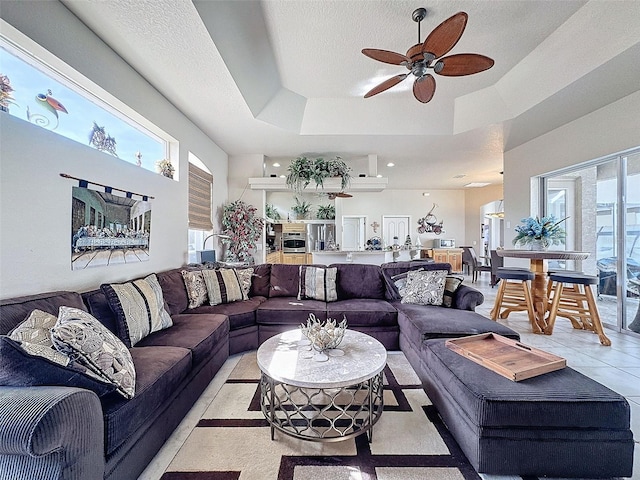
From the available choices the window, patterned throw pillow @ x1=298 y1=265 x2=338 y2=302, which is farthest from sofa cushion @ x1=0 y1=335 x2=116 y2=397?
patterned throw pillow @ x1=298 y1=265 x2=338 y2=302

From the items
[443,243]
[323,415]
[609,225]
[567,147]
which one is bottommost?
[323,415]

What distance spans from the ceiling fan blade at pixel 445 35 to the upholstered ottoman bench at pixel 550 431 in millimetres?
2168

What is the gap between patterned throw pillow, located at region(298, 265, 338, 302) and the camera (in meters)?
3.31

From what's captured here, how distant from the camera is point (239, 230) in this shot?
16.4ft

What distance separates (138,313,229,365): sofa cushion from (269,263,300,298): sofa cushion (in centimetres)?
90

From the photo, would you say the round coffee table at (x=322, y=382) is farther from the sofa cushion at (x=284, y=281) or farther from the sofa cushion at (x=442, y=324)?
the sofa cushion at (x=284, y=281)

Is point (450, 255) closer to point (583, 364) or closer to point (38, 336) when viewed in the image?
point (583, 364)

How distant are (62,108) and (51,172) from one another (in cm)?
59

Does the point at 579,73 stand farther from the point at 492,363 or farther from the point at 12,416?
the point at 12,416

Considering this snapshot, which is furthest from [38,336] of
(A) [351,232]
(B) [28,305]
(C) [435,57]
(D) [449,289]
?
(A) [351,232]

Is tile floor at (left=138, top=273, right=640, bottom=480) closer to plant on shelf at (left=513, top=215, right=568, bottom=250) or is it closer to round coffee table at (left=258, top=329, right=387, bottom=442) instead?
round coffee table at (left=258, top=329, right=387, bottom=442)

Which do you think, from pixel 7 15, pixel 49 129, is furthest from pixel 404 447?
pixel 7 15

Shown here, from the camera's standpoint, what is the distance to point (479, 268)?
715 centimetres

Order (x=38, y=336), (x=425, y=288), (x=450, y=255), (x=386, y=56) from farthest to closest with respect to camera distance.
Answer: (x=450, y=255) < (x=425, y=288) < (x=386, y=56) < (x=38, y=336)
